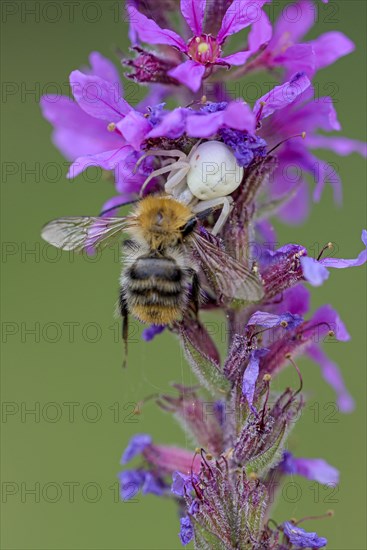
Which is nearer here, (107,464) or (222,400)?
(222,400)

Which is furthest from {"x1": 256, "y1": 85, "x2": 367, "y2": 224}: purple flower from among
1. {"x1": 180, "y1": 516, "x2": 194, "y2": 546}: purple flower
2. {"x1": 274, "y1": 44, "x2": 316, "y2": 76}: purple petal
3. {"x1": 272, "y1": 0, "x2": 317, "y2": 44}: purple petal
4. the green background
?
the green background

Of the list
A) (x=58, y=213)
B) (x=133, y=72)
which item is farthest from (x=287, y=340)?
(x=58, y=213)

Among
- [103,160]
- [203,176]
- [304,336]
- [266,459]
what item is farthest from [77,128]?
[266,459]

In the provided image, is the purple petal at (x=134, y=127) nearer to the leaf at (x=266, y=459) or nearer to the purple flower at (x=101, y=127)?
the purple flower at (x=101, y=127)

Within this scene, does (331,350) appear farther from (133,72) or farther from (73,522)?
(133,72)

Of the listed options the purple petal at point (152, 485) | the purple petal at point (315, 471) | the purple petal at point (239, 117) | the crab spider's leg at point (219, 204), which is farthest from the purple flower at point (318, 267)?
the purple petal at point (152, 485)
